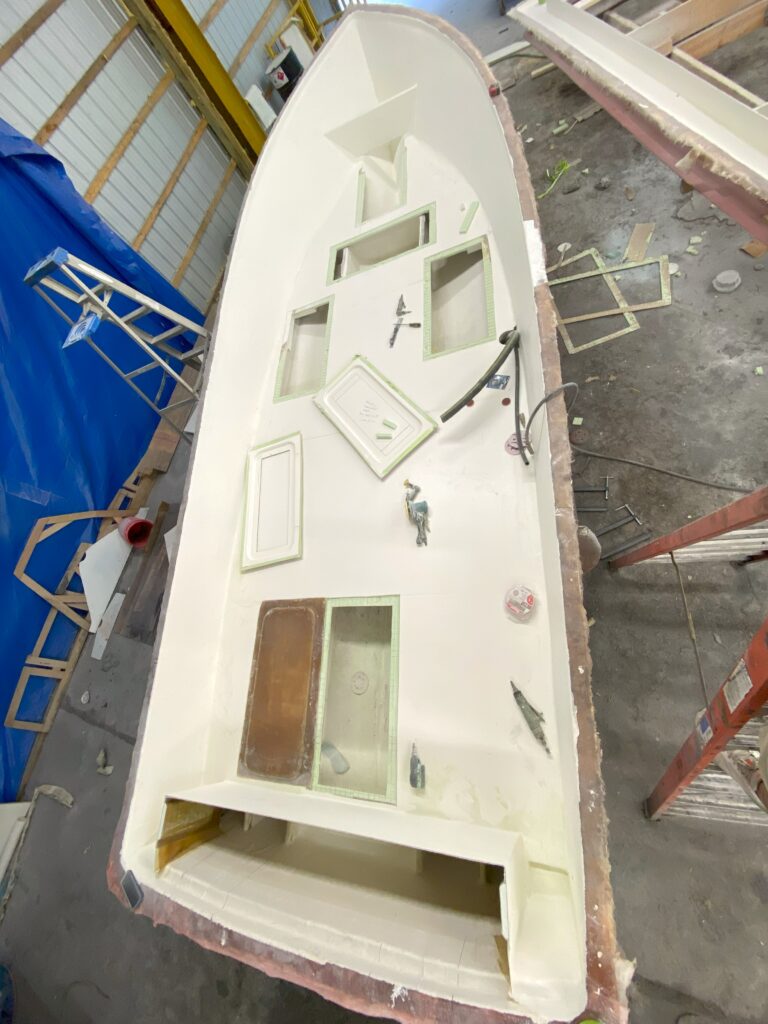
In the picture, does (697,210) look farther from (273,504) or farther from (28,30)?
(28,30)

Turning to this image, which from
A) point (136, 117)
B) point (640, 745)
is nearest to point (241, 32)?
point (136, 117)

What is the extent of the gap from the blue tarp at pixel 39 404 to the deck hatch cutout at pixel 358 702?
7.99 ft

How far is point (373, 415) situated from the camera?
199 cm

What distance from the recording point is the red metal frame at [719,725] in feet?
3.58

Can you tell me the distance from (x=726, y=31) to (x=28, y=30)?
515 cm

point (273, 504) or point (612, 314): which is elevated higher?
point (612, 314)

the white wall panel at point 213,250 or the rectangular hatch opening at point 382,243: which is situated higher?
the white wall panel at point 213,250

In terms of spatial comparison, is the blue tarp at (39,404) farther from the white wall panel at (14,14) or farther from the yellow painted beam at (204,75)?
the yellow painted beam at (204,75)

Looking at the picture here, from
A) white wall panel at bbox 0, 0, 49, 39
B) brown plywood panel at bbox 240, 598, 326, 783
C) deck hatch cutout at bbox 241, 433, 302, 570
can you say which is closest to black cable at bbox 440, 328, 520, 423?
deck hatch cutout at bbox 241, 433, 302, 570

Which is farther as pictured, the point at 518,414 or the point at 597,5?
the point at 597,5

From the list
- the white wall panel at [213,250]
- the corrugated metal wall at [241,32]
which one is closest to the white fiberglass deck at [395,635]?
the white wall panel at [213,250]

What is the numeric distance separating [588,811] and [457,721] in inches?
18.0

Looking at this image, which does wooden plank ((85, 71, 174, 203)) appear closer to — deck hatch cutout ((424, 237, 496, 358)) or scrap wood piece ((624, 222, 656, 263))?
deck hatch cutout ((424, 237, 496, 358))

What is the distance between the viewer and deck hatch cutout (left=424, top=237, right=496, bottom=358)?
2127 millimetres
